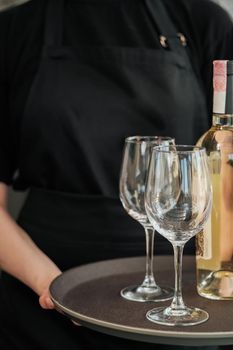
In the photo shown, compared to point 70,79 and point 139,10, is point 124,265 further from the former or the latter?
point 139,10

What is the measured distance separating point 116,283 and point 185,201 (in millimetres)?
233

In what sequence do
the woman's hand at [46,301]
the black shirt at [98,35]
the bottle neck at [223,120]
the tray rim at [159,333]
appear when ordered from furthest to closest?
the black shirt at [98,35] < the woman's hand at [46,301] < the bottle neck at [223,120] < the tray rim at [159,333]

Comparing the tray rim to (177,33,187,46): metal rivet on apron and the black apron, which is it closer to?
the black apron

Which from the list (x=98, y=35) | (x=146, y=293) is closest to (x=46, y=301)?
(x=146, y=293)

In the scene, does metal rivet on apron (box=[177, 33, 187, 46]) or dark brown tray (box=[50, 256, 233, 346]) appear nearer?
dark brown tray (box=[50, 256, 233, 346])

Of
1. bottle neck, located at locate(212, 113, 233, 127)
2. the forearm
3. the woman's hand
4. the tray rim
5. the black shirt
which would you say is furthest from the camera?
the black shirt

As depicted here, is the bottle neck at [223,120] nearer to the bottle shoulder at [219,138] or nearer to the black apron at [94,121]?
the bottle shoulder at [219,138]

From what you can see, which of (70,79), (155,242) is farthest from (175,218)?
(70,79)

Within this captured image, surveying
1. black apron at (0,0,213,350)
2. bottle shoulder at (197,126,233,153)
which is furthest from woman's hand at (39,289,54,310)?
bottle shoulder at (197,126,233,153)

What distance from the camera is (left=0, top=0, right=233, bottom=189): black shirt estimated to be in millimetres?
1313

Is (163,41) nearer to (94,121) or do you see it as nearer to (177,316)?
(94,121)

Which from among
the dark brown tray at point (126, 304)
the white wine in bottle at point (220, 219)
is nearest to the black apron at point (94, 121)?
the dark brown tray at point (126, 304)

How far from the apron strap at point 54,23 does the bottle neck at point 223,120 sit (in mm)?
483

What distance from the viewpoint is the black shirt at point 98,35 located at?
4.31 feet
